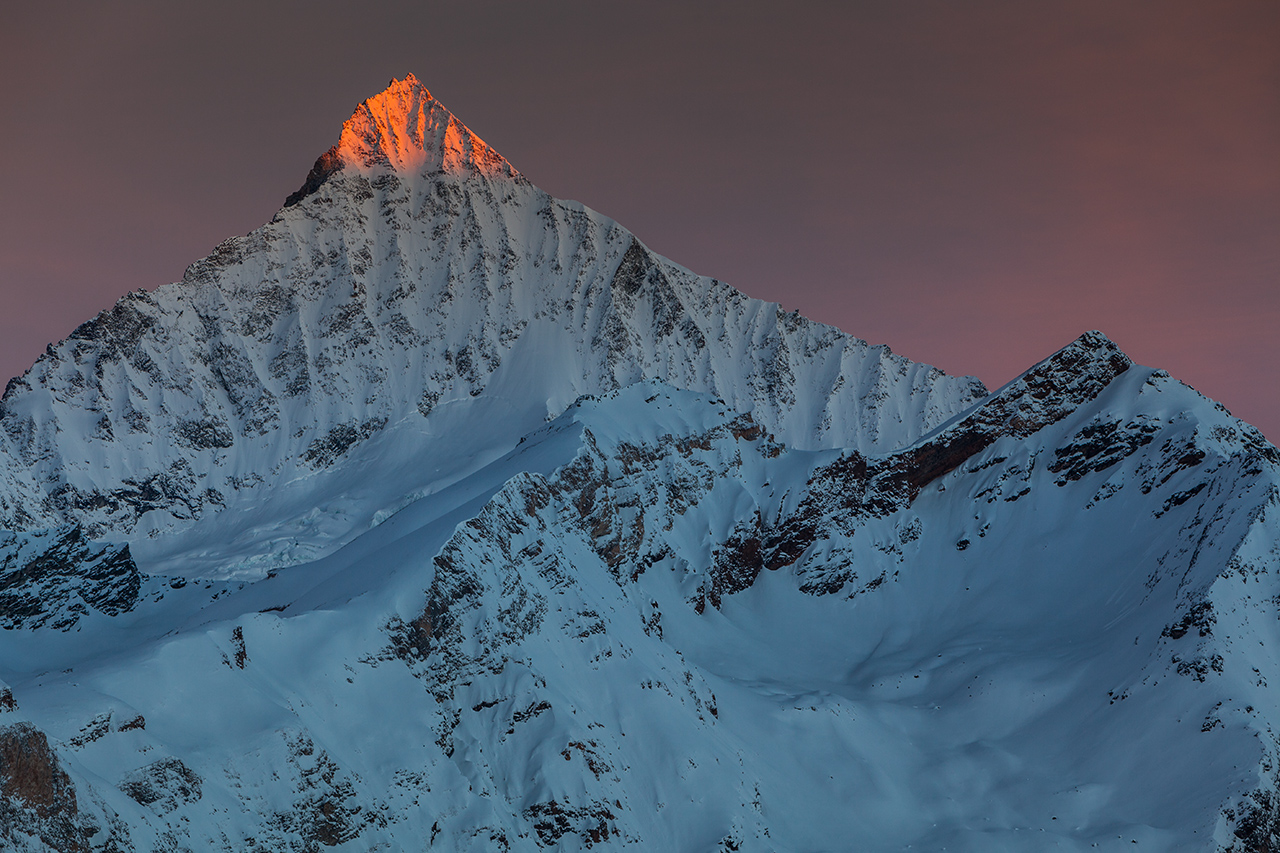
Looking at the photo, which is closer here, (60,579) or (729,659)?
(729,659)

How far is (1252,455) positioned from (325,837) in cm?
11655

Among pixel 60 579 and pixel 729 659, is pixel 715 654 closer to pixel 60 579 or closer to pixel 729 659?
pixel 729 659

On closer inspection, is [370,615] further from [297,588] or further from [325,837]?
[297,588]

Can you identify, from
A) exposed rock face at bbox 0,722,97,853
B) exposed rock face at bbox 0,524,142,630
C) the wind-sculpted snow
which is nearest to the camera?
exposed rock face at bbox 0,722,97,853

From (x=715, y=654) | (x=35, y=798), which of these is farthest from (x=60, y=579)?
(x=35, y=798)

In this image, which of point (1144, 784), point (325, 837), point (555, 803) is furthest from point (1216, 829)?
point (325, 837)

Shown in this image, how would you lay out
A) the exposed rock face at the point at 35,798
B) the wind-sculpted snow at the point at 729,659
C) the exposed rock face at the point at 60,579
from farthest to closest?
the exposed rock face at the point at 60,579
the wind-sculpted snow at the point at 729,659
the exposed rock face at the point at 35,798

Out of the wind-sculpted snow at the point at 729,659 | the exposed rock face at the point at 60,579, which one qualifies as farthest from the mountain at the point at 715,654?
the exposed rock face at the point at 60,579

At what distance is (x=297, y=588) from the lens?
141750mm

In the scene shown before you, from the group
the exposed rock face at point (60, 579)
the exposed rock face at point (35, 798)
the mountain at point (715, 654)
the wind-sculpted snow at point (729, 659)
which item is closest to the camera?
the exposed rock face at point (35, 798)

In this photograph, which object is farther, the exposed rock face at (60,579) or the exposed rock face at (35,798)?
the exposed rock face at (60,579)

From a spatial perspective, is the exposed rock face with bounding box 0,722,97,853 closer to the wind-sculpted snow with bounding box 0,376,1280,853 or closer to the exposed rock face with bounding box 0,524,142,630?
the wind-sculpted snow with bounding box 0,376,1280,853

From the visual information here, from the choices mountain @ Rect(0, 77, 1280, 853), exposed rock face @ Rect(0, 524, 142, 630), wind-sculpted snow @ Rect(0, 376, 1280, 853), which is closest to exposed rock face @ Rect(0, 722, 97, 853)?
mountain @ Rect(0, 77, 1280, 853)

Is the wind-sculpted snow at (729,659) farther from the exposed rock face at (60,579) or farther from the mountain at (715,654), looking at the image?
the exposed rock face at (60,579)
